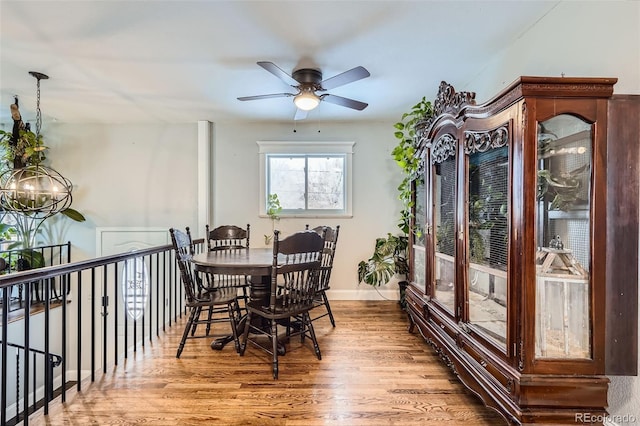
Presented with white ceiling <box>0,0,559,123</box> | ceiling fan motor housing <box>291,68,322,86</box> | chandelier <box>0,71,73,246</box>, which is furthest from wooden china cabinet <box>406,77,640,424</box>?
chandelier <box>0,71,73,246</box>

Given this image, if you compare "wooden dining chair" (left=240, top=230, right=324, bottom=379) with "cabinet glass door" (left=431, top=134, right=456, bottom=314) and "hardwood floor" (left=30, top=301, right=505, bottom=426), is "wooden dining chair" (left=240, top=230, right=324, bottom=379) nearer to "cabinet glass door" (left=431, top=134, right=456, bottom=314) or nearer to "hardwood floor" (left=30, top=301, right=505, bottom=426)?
"hardwood floor" (left=30, top=301, right=505, bottom=426)

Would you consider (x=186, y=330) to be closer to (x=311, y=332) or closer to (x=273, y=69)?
(x=311, y=332)

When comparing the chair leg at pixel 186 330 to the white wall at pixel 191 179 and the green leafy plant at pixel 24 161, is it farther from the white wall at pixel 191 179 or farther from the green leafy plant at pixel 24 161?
the green leafy plant at pixel 24 161

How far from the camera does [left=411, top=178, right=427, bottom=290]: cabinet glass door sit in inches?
108

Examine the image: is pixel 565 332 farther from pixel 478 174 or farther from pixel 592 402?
pixel 478 174

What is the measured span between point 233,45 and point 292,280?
6.15ft

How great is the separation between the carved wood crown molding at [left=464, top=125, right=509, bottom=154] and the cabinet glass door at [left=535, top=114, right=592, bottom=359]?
161mm

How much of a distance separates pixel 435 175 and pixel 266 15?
1.66 meters

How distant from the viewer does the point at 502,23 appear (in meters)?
2.19

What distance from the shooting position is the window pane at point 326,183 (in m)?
4.48

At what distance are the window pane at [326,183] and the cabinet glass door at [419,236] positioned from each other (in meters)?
1.63

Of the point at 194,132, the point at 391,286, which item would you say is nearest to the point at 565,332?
the point at 391,286

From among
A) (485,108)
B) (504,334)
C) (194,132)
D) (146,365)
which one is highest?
(194,132)

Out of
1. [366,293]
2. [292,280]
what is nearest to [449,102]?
[292,280]
